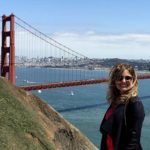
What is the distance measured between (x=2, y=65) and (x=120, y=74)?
97.5 ft

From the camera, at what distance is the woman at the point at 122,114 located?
2.68 m

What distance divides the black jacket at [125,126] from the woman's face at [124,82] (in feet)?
0.25

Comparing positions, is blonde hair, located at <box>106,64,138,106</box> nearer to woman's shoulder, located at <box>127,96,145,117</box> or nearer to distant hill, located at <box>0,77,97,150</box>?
woman's shoulder, located at <box>127,96,145,117</box>

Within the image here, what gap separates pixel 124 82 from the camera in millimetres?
2777

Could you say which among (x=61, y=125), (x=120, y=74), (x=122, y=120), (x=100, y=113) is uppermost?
(x=120, y=74)

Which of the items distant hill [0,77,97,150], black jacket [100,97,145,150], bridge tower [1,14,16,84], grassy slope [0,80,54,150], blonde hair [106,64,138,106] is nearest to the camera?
black jacket [100,97,145,150]

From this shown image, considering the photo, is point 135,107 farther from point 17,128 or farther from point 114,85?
point 17,128

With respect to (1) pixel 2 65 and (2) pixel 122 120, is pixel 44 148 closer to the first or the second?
(2) pixel 122 120

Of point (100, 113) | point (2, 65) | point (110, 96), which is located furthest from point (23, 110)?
point (100, 113)

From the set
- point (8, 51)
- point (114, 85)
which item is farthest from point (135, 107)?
point (8, 51)

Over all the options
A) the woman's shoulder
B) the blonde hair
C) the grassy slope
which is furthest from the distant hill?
the woman's shoulder

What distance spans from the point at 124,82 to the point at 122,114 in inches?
6.7

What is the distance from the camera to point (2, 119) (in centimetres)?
991

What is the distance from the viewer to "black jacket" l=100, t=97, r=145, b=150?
2.67 metres
